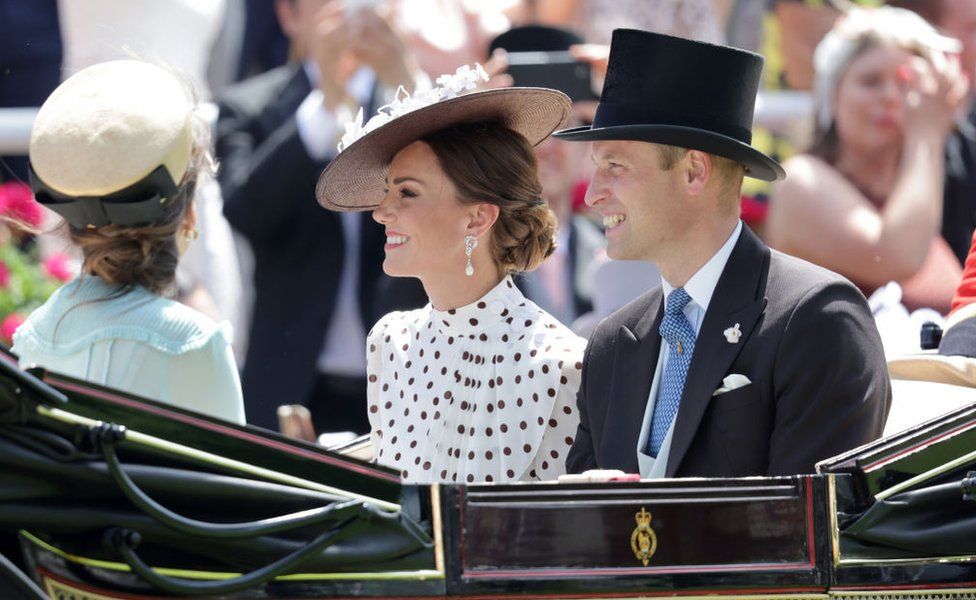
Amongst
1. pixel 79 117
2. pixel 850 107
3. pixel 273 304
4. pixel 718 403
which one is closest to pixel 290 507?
pixel 718 403

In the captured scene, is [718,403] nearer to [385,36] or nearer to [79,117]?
[79,117]

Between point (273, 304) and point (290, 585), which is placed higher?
point (290, 585)

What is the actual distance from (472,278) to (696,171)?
0.66 meters

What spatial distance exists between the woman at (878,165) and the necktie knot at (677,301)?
2.28 meters

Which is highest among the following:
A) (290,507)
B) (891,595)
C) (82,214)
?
(82,214)

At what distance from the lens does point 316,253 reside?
19.2 ft

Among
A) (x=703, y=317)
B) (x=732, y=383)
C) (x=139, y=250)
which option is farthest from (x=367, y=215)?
(x=732, y=383)

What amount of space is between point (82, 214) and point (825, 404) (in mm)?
1551

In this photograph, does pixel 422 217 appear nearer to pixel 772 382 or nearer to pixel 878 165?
pixel 772 382

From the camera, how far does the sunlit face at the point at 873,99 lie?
589cm

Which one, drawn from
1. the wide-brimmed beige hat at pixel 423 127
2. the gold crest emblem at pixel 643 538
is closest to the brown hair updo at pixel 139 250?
the wide-brimmed beige hat at pixel 423 127

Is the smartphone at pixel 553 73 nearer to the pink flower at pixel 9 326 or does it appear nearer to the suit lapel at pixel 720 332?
the pink flower at pixel 9 326

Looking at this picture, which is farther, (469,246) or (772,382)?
(469,246)

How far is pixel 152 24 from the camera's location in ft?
21.1
